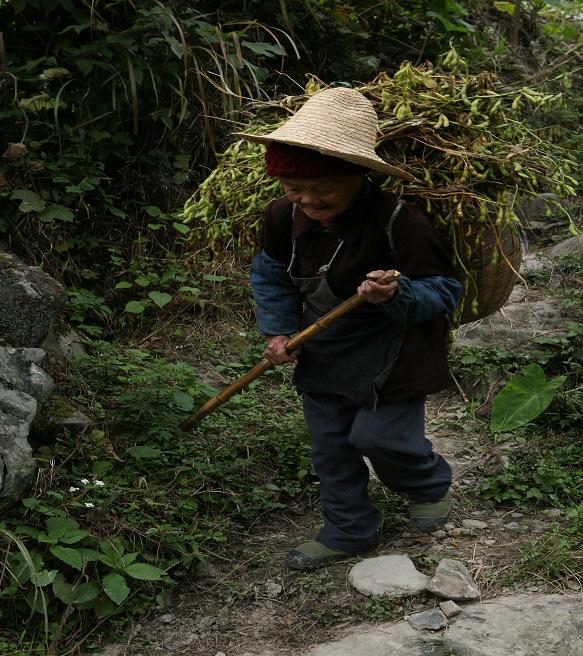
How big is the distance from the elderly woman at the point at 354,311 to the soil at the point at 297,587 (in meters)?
0.11

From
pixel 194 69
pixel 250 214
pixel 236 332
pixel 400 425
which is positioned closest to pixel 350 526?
pixel 400 425

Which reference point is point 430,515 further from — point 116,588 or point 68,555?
point 68,555

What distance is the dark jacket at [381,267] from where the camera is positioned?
2.91m

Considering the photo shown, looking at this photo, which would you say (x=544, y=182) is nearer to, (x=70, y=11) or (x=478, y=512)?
(x=478, y=512)

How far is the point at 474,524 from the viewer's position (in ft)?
11.5

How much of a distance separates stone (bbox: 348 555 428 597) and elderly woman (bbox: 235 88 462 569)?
15 cm

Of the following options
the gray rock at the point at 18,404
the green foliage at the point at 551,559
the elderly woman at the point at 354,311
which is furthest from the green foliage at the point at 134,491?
the green foliage at the point at 551,559

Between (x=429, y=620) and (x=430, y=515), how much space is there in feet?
1.95

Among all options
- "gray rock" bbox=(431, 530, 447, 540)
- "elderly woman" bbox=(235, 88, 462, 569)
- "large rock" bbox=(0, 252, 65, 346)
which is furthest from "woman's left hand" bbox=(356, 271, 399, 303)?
"large rock" bbox=(0, 252, 65, 346)

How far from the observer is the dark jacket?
2906 millimetres

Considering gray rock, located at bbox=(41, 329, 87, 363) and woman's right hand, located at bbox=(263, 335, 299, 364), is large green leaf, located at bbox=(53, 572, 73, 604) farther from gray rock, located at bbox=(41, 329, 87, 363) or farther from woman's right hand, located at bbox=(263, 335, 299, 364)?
gray rock, located at bbox=(41, 329, 87, 363)

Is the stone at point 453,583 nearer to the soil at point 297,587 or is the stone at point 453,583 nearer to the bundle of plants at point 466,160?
the soil at point 297,587

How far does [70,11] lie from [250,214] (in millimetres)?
2043

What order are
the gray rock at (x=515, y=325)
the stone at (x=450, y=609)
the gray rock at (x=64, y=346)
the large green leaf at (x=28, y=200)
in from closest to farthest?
the stone at (x=450, y=609) → the gray rock at (x=64, y=346) → the large green leaf at (x=28, y=200) → the gray rock at (x=515, y=325)
